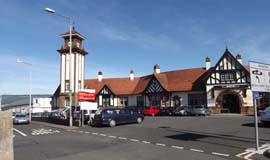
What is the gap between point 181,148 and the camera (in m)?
10.9

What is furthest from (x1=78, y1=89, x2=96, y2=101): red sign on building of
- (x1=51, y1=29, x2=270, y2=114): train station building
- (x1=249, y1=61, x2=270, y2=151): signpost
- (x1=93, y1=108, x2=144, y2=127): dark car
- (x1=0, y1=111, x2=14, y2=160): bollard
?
(x1=0, y1=111, x2=14, y2=160): bollard

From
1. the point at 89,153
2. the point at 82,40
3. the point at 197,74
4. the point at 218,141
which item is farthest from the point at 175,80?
the point at 89,153

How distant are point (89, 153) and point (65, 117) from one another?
69.2ft

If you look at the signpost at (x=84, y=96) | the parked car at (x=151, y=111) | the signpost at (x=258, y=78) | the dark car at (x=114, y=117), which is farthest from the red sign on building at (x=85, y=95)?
the signpost at (x=258, y=78)

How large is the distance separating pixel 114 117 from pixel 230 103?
832 inches

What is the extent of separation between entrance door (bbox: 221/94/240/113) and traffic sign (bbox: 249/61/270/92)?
1062 inches

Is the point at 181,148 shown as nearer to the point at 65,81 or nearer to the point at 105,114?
the point at 105,114

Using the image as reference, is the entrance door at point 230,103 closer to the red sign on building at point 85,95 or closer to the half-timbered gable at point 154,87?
the half-timbered gable at point 154,87

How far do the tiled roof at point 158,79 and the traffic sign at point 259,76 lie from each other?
29861mm

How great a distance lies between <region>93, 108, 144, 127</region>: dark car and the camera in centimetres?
2233

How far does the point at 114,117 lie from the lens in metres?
22.8

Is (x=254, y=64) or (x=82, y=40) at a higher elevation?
(x=82, y=40)

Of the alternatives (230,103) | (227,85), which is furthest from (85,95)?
(230,103)

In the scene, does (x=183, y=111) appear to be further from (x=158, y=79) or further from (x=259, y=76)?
(x=259, y=76)
